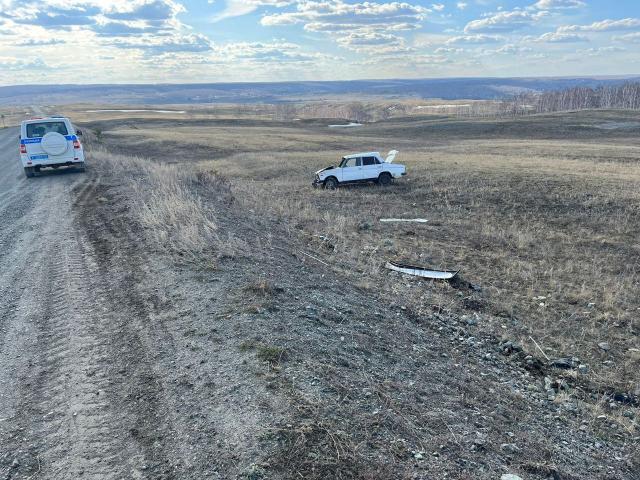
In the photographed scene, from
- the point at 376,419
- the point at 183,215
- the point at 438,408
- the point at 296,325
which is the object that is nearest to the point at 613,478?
the point at 438,408

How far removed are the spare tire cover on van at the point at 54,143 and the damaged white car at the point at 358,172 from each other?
10.7m

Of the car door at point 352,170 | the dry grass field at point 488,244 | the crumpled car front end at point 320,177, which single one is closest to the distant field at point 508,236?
the dry grass field at point 488,244

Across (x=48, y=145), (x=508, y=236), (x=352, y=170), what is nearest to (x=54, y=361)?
(x=508, y=236)

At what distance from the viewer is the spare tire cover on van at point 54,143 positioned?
725 inches

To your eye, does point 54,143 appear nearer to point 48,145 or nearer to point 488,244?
point 48,145

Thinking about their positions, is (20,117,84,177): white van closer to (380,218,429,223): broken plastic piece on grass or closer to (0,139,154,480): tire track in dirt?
(0,139,154,480): tire track in dirt

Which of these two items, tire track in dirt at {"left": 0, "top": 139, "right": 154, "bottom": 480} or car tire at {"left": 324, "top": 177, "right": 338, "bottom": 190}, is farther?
car tire at {"left": 324, "top": 177, "right": 338, "bottom": 190}

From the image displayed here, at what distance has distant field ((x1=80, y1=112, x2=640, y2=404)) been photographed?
9055 millimetres

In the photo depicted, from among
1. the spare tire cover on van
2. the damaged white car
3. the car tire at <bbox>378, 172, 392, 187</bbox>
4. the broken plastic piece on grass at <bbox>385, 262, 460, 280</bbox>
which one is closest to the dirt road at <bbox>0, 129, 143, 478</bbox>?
the broken plastic piece on grass at <bbox>385, 262, 460, 280</bbox>

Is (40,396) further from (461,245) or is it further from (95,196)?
(461,245)

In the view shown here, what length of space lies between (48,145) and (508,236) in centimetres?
1627

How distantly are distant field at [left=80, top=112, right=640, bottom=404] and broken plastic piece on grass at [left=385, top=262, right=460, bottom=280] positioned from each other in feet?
1.13

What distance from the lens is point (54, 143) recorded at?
18.5 metres

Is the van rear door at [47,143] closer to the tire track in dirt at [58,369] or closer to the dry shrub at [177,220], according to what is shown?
the dry shrub at [177,220]
